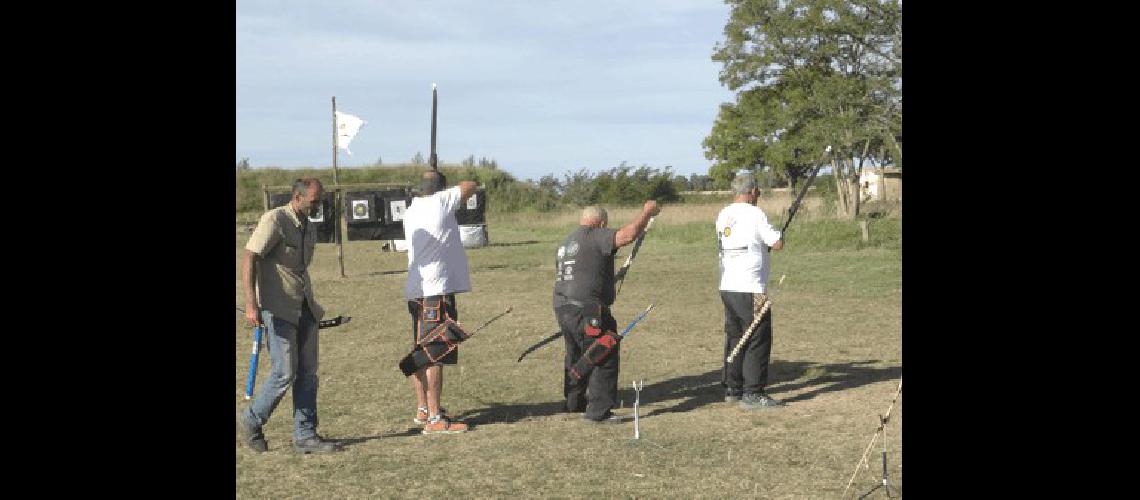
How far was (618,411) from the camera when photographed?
10.2 metres

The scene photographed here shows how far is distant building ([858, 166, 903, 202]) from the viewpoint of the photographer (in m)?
61.7

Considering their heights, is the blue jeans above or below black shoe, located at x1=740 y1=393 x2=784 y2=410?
above

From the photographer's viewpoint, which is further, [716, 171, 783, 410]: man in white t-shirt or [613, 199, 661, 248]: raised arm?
[716, 171, 783, 410]: man in white t-shirt

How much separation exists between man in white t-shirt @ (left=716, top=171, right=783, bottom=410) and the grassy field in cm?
30

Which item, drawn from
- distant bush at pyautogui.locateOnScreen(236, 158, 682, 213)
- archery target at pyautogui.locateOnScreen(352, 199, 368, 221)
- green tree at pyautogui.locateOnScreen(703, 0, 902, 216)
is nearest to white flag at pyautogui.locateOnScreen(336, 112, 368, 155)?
archery target at pyautogui.locateOnScreen(352, 199, 368, 221)

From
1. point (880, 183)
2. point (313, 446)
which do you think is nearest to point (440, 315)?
point (313, 446)

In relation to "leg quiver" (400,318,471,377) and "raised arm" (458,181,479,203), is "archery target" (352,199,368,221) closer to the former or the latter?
"leg quiver" (400,318,471,377)

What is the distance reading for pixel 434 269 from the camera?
9.20 metres

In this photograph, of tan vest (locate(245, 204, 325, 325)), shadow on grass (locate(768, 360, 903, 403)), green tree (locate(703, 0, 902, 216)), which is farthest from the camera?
green tree (locate(703, 0, 902, 216))

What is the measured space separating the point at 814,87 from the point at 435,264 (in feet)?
146

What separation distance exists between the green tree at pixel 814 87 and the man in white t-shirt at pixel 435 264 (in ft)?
129
